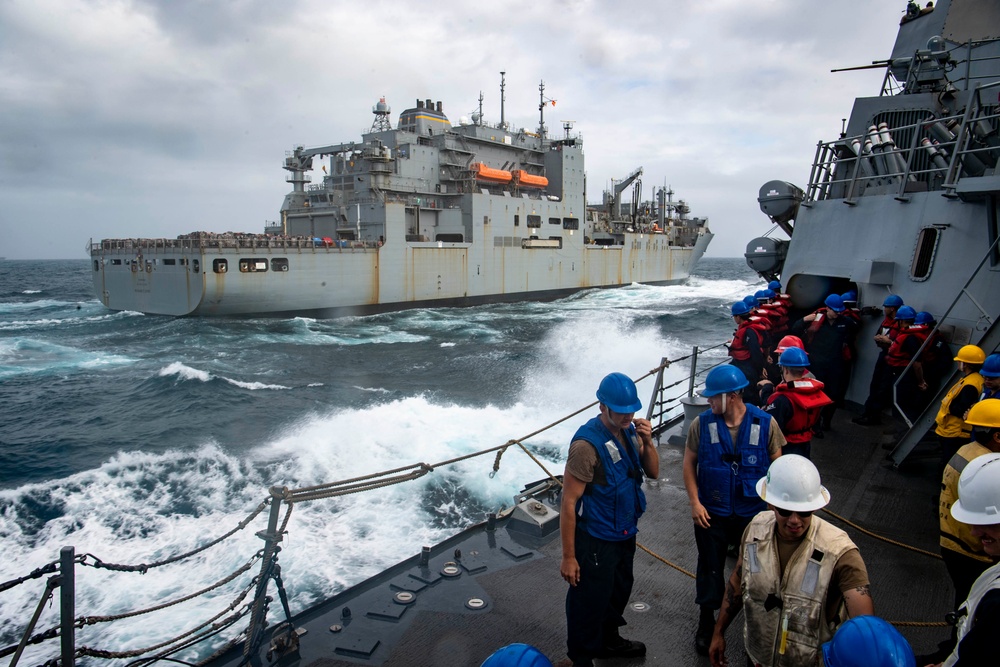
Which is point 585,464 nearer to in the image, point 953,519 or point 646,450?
point 646,450

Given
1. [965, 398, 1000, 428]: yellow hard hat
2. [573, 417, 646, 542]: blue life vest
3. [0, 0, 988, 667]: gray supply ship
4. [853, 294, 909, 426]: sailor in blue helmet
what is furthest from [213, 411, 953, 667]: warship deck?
[853, 294, 909, 426]: sailor in blue helmet

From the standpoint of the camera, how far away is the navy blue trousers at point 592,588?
2859 mm

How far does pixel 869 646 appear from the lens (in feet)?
4.68

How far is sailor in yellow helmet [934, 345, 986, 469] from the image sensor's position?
13.3ft

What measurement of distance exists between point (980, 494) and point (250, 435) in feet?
37.1

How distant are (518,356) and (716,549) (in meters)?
16.1

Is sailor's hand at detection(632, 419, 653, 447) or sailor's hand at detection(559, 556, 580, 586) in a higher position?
sailor's hand at detection(632, 419, 653, 447)

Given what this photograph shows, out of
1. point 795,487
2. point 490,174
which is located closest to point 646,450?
point 795,487

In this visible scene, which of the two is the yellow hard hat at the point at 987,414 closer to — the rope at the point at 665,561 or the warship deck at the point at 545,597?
the warship deck at the point at 545,597

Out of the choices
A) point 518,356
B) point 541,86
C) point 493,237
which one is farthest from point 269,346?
point 541,86

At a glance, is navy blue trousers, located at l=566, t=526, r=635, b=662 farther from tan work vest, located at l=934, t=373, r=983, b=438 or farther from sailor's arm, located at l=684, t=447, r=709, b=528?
tan work vest, located at l=934, t=373, r=983, b=438

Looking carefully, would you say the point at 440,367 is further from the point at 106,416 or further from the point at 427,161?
the point at 427,161

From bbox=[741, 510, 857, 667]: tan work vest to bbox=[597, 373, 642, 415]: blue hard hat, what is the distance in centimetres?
74

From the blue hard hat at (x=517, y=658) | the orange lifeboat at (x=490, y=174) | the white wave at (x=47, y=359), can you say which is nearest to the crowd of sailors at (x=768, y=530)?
the blue hard hat at (x=517, y=658)
